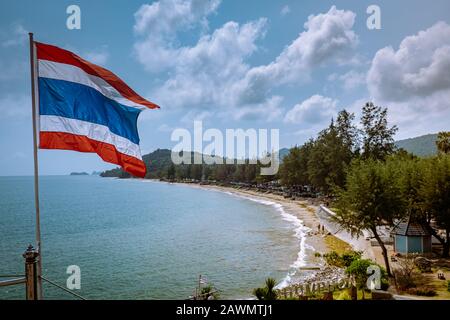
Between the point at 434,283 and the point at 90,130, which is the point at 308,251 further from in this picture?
the point at 90,130

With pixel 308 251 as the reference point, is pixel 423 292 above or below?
above

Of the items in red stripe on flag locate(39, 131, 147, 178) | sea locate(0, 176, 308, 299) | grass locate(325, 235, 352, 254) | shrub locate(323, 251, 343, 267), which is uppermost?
red stripe on flag locate(39, 131, 147, 178)

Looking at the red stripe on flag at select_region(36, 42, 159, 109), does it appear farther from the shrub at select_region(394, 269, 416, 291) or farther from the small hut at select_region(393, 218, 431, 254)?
the small hut at select_region(393, 218, 431, 254)

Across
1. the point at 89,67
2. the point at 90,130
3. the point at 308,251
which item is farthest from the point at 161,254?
the point at 89,67

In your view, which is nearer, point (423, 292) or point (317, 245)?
point (423, 292)

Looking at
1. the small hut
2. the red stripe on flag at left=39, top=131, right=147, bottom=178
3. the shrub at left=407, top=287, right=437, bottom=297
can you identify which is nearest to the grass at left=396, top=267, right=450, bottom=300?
the shrub at left=407, top=287, right=437, bottom=297

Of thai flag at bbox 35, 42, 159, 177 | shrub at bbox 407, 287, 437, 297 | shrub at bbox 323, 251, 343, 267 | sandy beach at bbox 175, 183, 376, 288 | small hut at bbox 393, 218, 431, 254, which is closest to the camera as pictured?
thai flag at bbox 35, 42, 159, 177

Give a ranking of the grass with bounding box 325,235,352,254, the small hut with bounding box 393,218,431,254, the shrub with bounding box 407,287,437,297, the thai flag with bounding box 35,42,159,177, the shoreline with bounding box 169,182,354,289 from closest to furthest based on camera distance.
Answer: the thai flag with bounding box 35,42,159,177 < the shrub with bounding box 407,287,437,297 < the small hut with bounding box 393,218,431,254 < the shoreline with bounding box 169,182,354,289 < the grass with bounding box 325,235,352,254

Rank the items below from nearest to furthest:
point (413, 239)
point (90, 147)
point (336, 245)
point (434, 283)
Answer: point (90, 147) → point (434, 283) → point (413, 239) → point (336, 245)
